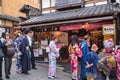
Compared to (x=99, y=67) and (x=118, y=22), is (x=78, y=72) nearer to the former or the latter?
(x=99, y=67)

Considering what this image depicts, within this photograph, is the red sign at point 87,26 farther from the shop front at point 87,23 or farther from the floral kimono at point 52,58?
the floral kimono at point 52,58

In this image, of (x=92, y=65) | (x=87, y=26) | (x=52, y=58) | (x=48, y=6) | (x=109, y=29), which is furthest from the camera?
(x=48, y=6)

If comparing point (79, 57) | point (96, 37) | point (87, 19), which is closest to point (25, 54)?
point (79, 57)

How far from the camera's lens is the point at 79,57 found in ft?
34.5

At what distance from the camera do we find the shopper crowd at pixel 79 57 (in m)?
8.73

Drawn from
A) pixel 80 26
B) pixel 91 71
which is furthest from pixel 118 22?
pixel 91 71

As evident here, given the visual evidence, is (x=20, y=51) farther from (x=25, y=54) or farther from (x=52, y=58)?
(x=52, y=58)

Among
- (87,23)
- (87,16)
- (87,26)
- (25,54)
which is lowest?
(25,54)

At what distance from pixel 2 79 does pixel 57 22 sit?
6862 mm

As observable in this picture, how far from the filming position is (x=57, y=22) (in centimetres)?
1623

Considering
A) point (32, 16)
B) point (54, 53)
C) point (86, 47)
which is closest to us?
point (86, 47)

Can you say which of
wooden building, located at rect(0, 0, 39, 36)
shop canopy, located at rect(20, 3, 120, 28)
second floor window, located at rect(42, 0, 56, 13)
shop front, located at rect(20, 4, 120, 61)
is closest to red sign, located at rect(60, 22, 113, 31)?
shop front, located at rect(20, 4, 120, 61)

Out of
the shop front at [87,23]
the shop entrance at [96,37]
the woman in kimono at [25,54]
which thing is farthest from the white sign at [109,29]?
the woman in kimono at [25,54]

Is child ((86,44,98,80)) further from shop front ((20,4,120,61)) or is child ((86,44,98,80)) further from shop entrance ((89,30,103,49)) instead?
shop entrance ((89,30,103,49))
